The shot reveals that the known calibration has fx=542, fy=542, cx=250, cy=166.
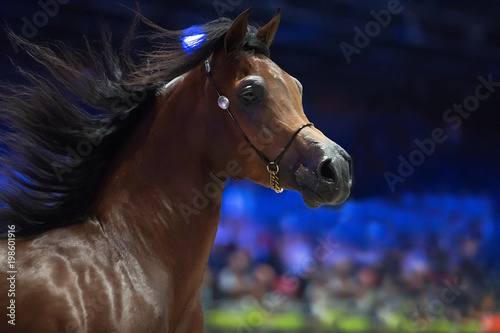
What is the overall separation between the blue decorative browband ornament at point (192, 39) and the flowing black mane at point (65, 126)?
17 millimetres

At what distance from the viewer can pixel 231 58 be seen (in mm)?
1939

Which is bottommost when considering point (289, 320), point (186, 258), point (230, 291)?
point (289, 320)

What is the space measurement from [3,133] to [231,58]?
85cm

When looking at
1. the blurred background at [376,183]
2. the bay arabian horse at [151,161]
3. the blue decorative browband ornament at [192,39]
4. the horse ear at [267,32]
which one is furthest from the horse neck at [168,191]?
the blurred background at [376,183]

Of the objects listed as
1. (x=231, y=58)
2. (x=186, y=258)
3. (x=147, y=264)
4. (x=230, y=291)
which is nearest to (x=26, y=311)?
(x=147, y=264)

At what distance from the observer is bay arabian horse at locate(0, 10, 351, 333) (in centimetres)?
170

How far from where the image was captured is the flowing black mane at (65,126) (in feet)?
6.12

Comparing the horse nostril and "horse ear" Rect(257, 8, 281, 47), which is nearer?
the horse nostril

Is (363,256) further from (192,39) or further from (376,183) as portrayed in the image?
(192,39)

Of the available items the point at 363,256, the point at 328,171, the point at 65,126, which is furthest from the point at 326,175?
the point at 363,256

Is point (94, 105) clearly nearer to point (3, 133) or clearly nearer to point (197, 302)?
point (3, 133)

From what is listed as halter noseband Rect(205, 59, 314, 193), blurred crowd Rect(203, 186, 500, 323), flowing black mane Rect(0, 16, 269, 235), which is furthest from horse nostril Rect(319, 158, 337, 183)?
blurred crowd Rect(203, 186, 500, 323)

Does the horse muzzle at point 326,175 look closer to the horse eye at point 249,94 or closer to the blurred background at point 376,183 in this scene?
the horse eye at point 249,94

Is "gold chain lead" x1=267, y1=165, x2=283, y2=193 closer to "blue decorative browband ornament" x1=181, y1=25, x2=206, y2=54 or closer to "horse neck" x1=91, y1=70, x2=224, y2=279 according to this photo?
"horse neck" x1=91, y1=70, x2=224, y2=279
